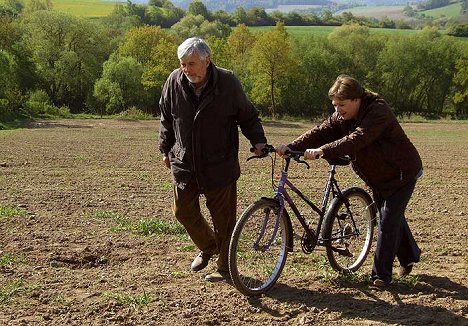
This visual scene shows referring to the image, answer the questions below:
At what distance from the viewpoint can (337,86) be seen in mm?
5301

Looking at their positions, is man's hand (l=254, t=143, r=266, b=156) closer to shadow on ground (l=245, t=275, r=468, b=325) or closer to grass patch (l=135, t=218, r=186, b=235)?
shadow on ground (l=245, t=275, r=468, b=325)

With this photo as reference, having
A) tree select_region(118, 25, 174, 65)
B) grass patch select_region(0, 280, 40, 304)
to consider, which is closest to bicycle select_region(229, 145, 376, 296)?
grass patch select_region(0, 280, 40, 304)

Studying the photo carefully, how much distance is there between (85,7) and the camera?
361ft

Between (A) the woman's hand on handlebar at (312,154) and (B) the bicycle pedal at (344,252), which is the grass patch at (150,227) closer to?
(B) the bicycle pedal at (344,252)

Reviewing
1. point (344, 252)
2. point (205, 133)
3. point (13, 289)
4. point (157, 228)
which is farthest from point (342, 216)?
point (13, 289)

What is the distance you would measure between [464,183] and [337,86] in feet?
31.2

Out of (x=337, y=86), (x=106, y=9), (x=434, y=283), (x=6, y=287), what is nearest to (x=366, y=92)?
(x=337, y=86)

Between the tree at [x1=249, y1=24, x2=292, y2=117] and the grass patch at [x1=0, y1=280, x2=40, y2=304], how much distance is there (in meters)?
47.4

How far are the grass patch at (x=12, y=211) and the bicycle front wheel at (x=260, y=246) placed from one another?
13.4 ft

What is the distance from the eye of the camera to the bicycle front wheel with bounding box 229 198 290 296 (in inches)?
202

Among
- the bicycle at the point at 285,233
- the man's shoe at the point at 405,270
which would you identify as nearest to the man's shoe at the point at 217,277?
the bicycle at the point at 285,233

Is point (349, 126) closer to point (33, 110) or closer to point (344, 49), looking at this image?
point (33, 110)

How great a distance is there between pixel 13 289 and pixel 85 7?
112 metres

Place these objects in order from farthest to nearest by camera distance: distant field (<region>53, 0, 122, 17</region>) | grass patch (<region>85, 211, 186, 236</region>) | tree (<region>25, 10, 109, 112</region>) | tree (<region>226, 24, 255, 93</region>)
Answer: distant field (<region>53, 0, 122, 17</region>) < tree (<region>226, 24, 255, 93</region>) < tree (<region>25, 10, 109, 112</region>) < grass patch (<region>85, 211, 186, 236</region>)
